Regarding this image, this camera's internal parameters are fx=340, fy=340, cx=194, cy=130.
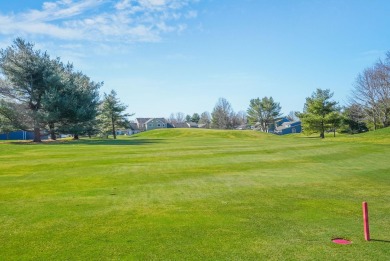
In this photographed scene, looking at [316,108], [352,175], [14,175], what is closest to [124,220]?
[14,175]

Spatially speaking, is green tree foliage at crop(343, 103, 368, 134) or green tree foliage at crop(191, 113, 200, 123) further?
green tree foliage at crop(191, 113, 200, 123)

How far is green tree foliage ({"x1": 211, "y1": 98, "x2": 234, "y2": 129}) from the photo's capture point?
4993 inches

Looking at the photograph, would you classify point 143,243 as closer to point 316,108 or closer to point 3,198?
point 3,198

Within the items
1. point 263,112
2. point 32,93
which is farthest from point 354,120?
point 32,93

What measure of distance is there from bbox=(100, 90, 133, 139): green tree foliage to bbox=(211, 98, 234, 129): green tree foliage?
51.4 m

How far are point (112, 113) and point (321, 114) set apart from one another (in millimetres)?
47705

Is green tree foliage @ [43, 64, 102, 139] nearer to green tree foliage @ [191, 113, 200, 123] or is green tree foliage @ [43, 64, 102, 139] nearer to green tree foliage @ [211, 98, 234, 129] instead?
green tree foliage @ [211, 98, 234, 129]

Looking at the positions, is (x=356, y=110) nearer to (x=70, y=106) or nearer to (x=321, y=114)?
(x=321, y=114)

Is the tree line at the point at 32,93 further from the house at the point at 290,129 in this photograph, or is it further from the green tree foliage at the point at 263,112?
the house at the point at 290,129

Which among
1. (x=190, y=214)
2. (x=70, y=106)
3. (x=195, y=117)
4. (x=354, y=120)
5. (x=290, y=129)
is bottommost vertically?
(x=190, y=214)

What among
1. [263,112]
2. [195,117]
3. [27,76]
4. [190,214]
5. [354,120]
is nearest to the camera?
[190,214]

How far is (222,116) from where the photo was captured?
416ft

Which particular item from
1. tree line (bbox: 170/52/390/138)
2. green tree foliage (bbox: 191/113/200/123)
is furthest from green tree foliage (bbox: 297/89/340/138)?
green tree foliage (bbox: 191/113/200/123)

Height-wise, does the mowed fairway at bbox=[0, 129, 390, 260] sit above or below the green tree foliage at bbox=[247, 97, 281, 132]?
below
